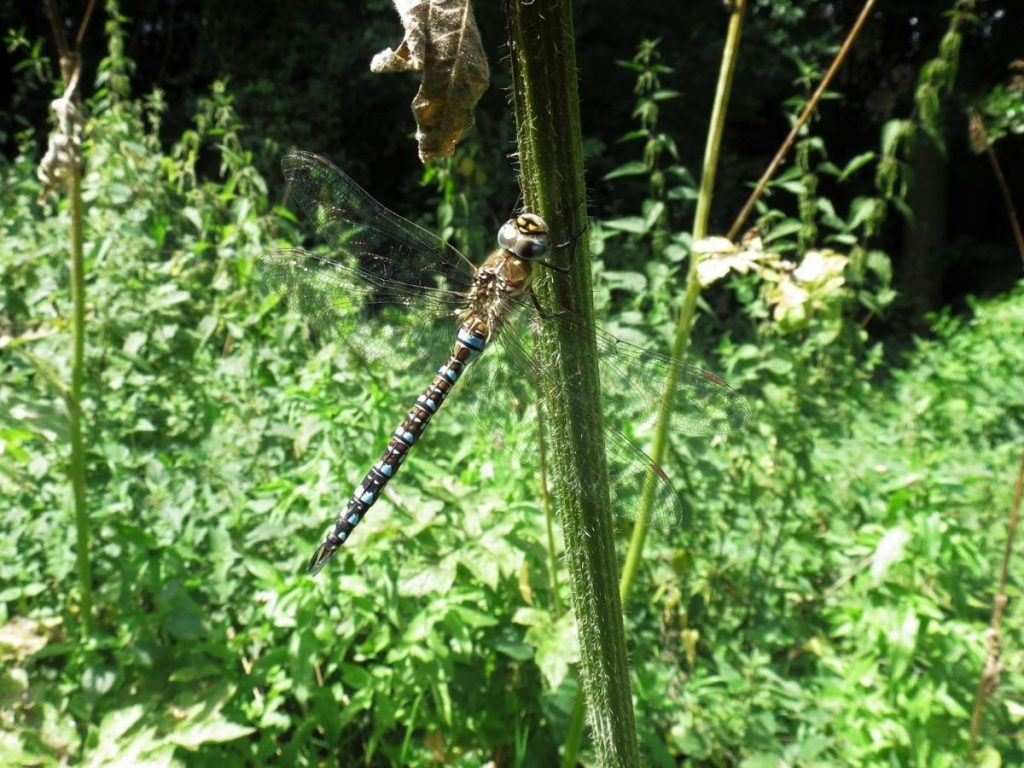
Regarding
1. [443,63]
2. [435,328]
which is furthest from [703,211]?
[443,63]

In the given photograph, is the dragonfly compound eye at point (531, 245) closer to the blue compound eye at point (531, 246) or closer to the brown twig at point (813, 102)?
the blue compound eye at point (531, 246)

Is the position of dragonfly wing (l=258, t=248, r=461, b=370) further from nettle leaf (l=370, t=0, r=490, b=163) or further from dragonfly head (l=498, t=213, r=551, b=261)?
nettle leaf (l=370, t=0, r=490, b=163)

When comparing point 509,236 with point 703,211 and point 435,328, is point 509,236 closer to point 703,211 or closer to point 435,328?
point 435,328

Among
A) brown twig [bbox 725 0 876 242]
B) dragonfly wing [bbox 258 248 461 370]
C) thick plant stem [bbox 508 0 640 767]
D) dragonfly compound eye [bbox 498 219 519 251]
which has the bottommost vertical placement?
thick plant stem [bbox 508 0 640 767]

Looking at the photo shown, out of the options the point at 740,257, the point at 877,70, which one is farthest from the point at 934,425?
the point at 877,70

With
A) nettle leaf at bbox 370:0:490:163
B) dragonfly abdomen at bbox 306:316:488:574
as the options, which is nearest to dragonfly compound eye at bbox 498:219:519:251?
nettle leaf at bbox 370:0:490:163

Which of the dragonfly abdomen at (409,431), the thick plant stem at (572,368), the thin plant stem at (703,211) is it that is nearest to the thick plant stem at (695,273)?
the thin plant stem at (703,211)
